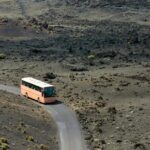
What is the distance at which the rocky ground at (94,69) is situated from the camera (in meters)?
64.8

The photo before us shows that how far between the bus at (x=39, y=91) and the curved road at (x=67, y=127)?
5.54 feet

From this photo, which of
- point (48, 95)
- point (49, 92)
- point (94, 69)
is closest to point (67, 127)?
point (48, 95)

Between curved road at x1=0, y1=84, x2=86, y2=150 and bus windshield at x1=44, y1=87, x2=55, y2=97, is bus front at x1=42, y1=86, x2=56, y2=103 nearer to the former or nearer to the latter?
bus windshield at x1=44, y1=87, x2=55, y2=97

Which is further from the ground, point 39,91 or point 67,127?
point 39,91

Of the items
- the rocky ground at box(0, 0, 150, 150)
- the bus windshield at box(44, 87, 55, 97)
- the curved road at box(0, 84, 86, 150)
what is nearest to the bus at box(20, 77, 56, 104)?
the bus windshield at box(44, 87, 55, 97)

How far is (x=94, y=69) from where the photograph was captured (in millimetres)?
109438

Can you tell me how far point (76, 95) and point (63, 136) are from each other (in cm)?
2398

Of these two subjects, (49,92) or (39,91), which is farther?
(39,91)

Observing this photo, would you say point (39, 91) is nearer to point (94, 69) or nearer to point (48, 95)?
point (48, 95)

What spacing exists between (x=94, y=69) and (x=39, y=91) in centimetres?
3271

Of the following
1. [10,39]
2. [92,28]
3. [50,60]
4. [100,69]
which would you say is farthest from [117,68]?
[92,28]

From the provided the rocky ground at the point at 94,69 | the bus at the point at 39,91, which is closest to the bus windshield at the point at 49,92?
the bus at the point at 39,91

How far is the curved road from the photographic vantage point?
185 feet

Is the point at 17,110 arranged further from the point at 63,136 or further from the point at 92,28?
the point at 92,28
